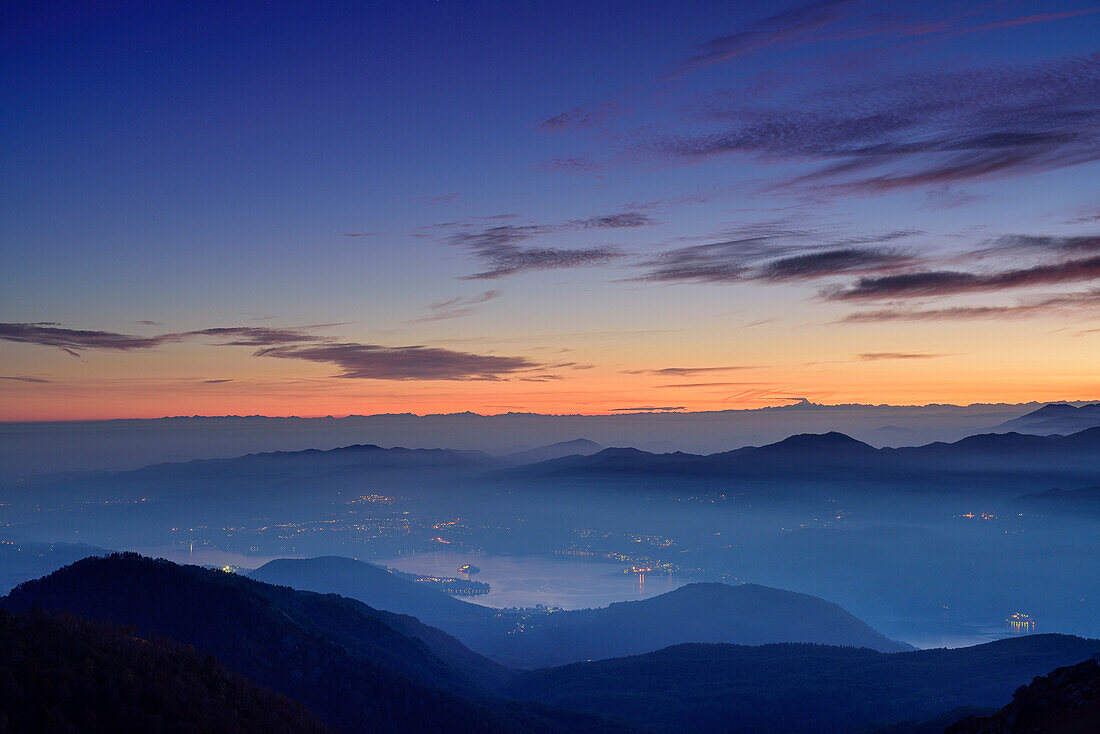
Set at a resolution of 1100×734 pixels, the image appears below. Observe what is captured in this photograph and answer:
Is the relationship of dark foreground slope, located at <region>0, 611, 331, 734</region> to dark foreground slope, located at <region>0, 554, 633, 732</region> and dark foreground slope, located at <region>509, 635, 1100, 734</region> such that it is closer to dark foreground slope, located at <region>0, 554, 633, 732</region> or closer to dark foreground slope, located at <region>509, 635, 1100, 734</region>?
dark foreground slope, located at <region>0, 554, 633, 732</region>

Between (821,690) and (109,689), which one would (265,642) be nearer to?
(109,689)

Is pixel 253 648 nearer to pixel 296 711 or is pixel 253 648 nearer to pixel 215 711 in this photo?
pixel 296 711

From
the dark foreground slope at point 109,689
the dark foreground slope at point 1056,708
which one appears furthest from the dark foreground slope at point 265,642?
the dark foreground slope at point 1056,708

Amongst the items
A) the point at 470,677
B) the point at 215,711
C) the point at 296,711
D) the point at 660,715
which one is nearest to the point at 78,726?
the point at 215,711

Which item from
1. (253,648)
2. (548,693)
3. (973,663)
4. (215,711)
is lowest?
(548,693)

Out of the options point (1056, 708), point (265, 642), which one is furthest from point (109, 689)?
point (1056, 708)
